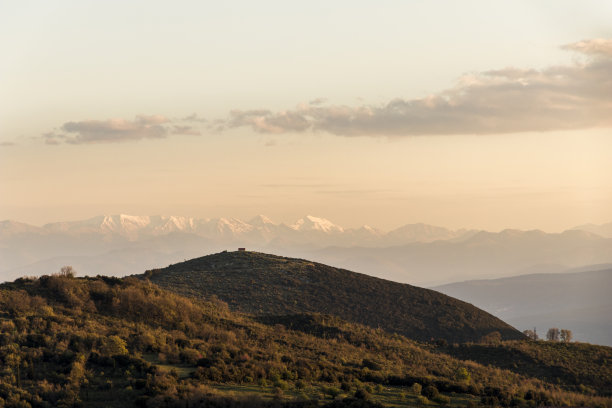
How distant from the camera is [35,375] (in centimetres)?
4325

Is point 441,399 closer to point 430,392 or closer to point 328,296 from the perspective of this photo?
point 430,392

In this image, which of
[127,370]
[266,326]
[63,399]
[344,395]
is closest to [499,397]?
[344,395]

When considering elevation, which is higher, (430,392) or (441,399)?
(430,392)

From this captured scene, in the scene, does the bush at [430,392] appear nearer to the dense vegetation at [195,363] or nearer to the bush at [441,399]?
the dense vegetation at [195,363]

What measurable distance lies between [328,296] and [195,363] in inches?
2612

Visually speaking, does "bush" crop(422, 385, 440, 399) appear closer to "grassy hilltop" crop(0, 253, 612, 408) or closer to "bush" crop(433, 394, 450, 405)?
"grassy hilltop" crop(0, 253, 612, 408)

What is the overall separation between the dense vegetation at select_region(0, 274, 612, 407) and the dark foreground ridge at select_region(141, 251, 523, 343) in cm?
2718

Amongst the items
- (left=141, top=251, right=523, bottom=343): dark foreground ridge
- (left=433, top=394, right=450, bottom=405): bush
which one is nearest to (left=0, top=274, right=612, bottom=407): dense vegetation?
(left=433, top=394, right=450, bottom=405): bush

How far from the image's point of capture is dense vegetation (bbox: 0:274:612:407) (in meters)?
40.3

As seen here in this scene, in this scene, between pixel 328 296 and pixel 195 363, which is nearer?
pixel 195 363

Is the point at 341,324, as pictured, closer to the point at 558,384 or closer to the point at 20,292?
the point at 558,384

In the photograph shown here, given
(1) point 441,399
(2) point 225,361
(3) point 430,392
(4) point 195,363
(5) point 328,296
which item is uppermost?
(5) point 328,296

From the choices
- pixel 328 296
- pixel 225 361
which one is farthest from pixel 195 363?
→ pixel 328 296

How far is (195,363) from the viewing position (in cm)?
4741
